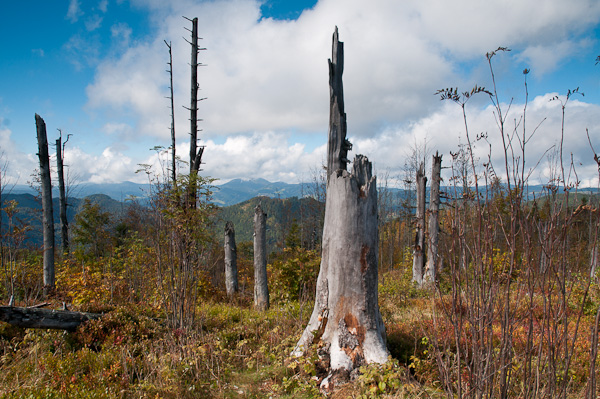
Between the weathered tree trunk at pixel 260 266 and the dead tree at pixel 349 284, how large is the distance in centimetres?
410

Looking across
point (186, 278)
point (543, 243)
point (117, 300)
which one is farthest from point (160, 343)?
point (543, 243)

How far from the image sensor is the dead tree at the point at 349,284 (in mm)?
3836

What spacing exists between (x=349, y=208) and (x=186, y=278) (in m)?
2.64

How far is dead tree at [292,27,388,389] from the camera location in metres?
3.84

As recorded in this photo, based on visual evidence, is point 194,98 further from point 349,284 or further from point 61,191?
point 349,284

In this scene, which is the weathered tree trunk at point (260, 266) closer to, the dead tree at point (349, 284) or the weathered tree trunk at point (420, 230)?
the dead tree at point (349, 284)

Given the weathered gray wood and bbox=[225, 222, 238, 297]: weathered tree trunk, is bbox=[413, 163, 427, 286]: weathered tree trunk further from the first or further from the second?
the weathered gray wood

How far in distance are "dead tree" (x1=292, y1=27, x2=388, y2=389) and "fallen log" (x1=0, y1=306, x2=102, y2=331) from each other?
3713mm

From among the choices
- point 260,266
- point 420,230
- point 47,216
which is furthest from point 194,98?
point 420,230

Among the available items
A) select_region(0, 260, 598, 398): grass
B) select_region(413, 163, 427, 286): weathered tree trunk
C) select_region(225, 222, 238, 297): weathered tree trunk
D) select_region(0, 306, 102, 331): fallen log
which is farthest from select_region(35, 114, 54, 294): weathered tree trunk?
select_region(413, 163, 427, 286): weathered tree trunk

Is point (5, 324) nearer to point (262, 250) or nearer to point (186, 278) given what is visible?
point (186, 278)

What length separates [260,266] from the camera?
27.6 feet

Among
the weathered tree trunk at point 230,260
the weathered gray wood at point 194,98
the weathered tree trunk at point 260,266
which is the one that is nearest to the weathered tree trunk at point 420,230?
the weathered tree trunk at point 260,266

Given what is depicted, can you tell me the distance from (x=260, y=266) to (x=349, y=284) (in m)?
4.76
